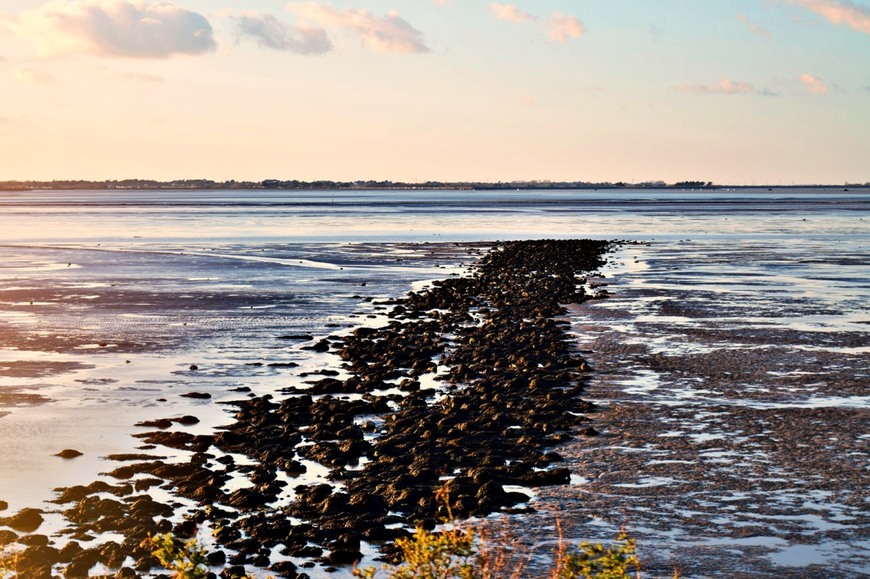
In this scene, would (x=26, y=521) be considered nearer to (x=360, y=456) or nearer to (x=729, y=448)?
(x=360, y=456)

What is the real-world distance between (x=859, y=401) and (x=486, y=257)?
41.9 m

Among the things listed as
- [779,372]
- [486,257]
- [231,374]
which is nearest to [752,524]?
[779,372]

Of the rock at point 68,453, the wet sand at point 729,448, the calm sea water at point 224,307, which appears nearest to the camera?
the wet sand at point 729,448

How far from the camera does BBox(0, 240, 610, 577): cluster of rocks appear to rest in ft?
42.5

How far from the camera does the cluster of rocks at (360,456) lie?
42.5ft

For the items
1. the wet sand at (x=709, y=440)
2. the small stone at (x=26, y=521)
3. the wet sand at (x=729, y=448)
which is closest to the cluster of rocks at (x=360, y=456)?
the small stone at (x=26, y=521)

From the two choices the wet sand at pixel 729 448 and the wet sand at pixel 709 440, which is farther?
the wet sand at pixel 709 440

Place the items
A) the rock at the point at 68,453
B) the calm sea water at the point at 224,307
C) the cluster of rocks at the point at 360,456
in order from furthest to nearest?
the calm sea water at the point at 224,307 < the rock at the point at 68,453 < the cluster of rocks at the point at 360,456

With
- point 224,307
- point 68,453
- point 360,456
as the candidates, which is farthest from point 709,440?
point 224,307

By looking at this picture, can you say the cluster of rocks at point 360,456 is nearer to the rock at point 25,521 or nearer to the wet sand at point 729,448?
the rock at point 25,521

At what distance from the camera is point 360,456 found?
55.5 ft

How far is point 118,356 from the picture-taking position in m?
26.6

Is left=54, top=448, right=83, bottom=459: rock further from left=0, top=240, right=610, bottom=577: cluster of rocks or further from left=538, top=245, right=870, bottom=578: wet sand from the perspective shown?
left=538, top=245, right=870, bottom=578: wet sand

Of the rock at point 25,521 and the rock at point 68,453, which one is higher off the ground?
the rock at point 25,521
